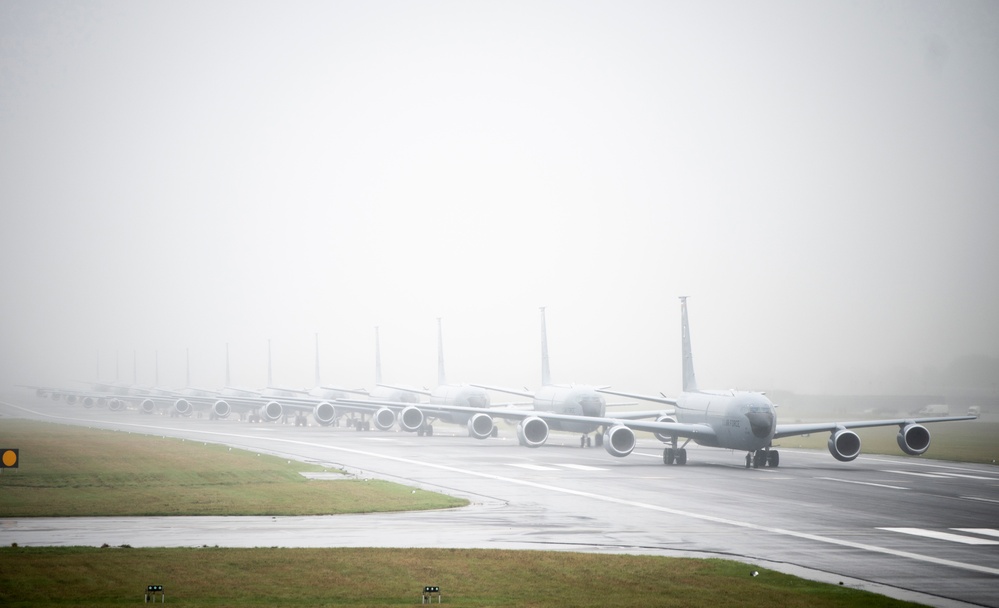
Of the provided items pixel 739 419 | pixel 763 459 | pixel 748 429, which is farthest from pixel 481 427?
pixel 748 429

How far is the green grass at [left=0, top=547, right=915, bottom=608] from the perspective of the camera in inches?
734

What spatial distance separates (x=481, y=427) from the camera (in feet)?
247

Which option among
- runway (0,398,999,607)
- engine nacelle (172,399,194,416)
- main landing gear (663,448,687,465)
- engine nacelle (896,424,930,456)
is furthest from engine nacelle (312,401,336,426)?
engine nacelle (896,424,930,456)

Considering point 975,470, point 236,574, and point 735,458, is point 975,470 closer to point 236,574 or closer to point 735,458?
point 735,458

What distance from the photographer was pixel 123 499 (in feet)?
113

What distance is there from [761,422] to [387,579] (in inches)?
1233

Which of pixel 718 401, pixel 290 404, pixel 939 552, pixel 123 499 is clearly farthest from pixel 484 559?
pixel 290 404

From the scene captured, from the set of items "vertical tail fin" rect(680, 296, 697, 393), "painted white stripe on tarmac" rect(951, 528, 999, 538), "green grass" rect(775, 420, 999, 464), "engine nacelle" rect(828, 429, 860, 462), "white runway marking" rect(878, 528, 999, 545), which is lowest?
"green grass" rect(775, 420, 999, 464)

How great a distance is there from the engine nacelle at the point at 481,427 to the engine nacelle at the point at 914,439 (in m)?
32.0

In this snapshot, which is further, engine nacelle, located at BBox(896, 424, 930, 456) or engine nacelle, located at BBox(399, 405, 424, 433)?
engine nacelle, located at BBox(399, 405, 424, 433)

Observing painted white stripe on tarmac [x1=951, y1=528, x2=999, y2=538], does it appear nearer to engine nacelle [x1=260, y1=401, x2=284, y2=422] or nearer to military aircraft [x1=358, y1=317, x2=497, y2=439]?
military aircraft [x1=358, y1=317, x2=497, y2=439]

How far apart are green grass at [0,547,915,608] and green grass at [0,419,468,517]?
8931mm

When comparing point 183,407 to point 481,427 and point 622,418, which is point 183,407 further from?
point 622,418

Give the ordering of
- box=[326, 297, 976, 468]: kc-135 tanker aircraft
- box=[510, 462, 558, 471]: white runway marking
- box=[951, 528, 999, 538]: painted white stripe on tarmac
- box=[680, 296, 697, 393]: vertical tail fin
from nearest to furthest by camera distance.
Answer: box=[951, 528, 999, 538]: painted white stripe on tarmac < box=[326, 297, 976, 468]: kc-135 tanker aircraft < box=[510, 462, 558, 471]: white runway marking < box=[680, 296, 697, 393]: vertical tail fin
